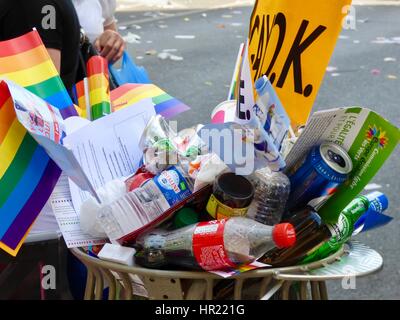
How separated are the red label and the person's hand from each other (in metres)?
1.29

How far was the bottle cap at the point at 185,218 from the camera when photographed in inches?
45.7

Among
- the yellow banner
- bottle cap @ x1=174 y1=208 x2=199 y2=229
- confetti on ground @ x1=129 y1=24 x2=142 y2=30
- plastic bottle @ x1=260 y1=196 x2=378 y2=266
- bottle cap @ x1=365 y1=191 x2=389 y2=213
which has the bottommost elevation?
confetti on ground @ x1=129 y1=24 x2=142 y2=30

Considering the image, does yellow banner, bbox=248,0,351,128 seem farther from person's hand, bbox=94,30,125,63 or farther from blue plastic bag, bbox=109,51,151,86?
person's hand, bbox=94,30,125,63

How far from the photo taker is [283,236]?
3.40ft

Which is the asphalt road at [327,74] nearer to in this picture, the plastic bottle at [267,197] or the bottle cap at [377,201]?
the bottle cap at [377,201]

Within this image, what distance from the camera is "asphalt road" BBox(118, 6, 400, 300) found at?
3.00 meters

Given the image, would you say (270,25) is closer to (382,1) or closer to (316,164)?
(316,164)

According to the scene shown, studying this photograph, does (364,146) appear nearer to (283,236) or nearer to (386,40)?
(283,236)

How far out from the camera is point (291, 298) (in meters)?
1.24

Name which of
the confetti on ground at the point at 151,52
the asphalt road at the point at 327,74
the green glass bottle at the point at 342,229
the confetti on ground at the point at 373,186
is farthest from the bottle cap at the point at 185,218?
the confetti on ground at the point at 151,52

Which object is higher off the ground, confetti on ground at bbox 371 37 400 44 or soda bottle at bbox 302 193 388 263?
soda bottle at bbox 302 193 388 263

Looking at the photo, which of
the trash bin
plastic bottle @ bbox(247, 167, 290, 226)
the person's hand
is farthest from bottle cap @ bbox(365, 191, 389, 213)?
the person's hand

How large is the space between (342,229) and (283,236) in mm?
225

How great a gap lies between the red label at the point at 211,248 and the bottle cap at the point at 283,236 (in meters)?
0.09
